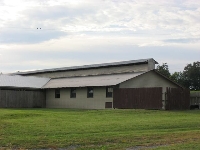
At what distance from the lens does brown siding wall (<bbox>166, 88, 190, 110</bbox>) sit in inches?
1205

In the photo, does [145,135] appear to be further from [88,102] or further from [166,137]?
[88,102]

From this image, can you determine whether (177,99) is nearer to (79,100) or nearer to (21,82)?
(79,100)

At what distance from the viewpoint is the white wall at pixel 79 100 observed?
114 feet

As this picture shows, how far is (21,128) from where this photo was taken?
15625 mm

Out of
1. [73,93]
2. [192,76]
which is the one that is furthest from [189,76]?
[73,93]

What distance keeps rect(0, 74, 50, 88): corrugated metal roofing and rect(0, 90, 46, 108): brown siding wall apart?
736 millimetres

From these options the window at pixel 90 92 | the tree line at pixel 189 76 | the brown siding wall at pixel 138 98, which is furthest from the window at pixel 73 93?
the tree line at pixel 189 76

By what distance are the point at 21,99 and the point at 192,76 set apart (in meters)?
49.7

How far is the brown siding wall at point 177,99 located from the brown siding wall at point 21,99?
1626 centimetres

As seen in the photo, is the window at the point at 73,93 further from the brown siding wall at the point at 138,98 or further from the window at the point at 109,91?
the brown siding wall at the point at 138,98

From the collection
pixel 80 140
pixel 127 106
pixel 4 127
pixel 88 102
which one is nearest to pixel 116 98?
pixel 127 106

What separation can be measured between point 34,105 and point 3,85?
4807 mm

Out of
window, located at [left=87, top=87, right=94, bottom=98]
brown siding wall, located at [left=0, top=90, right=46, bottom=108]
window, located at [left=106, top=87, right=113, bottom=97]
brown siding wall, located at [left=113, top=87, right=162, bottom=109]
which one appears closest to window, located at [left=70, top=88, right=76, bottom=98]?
window, located at [left=87, top=87, right=94, bottom=98]

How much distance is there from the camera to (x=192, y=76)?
77688mm
